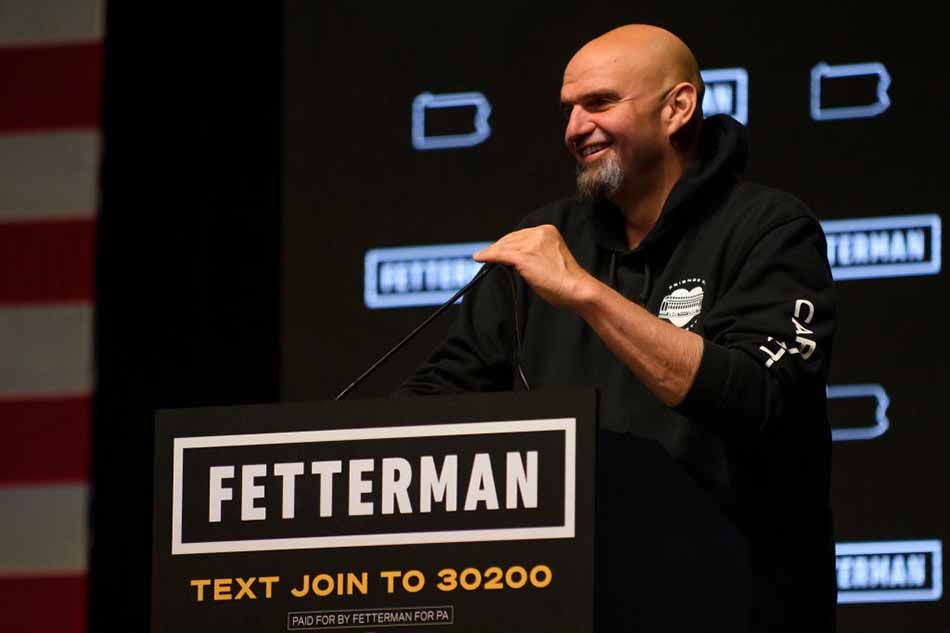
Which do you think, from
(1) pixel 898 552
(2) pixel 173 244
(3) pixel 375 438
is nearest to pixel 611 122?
(3) pixel 375 438

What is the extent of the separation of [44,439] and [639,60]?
1.69 metres

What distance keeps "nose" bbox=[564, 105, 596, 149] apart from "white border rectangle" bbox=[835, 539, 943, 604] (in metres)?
0.99

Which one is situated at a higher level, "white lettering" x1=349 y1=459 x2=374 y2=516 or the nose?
the nose

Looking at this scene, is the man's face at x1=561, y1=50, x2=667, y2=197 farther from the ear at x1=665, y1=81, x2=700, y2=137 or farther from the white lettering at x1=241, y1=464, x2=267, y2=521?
the white lettering at x1=241, y1=464, x2=267, y2=521

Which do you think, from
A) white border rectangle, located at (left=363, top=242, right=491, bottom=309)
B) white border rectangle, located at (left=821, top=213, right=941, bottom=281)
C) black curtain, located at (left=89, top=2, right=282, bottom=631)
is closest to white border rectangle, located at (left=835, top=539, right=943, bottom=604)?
white border rectangle, located at (left=821, top=213, right=941, bottom=281)

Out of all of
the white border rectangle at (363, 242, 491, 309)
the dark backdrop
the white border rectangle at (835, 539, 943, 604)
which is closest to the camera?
the white border rectangle at (835, 539, 943, 604)

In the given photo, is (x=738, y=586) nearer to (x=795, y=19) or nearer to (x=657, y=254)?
(x=657, y=254)

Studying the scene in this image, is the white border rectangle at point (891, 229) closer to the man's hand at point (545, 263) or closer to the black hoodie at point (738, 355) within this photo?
the black hoodie at point (738, 355)

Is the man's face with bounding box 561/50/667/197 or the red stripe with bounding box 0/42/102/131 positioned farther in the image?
the red stripe with bounding box 0/42/102/131

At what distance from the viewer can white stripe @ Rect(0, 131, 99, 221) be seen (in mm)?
3951

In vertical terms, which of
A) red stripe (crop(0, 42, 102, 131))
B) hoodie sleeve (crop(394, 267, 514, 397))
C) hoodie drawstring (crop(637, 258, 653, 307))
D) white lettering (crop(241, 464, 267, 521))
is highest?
red stripe (crop(0, 42, 102, 131))

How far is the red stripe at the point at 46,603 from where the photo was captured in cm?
384

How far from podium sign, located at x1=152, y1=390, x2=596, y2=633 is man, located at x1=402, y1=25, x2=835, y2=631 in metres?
0.22

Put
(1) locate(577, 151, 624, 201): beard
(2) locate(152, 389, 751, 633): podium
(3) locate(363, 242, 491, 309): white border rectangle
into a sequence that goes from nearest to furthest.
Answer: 1. (2) locate(152, 389, 751, 633): podium
2. (1) locate(577, 151, 624, 201): beard
3. (3) locate(363, 242, 491, 309): white border rectangle
